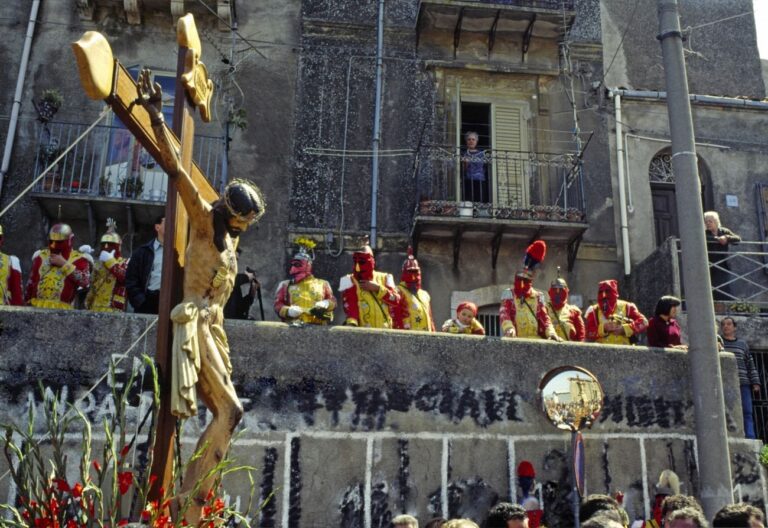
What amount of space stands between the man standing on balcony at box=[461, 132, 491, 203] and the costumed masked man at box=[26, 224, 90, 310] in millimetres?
5993

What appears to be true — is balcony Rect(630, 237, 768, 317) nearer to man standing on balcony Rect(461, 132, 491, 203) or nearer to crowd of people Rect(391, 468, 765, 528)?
man standing on balcony Rect(461, 132, 491, 203)

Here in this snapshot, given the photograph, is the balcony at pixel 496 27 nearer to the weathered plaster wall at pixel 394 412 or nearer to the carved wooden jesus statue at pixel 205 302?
the weathered plaster wall at pixel 394 412

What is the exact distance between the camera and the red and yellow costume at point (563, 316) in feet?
31.7

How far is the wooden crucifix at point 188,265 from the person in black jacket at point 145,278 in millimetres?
4085

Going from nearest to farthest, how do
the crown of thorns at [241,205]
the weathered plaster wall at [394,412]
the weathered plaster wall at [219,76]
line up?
the crown of thorns at [241,205] < the weathered plaster wall at [394,412] < the weathered plaster wall at [219,76]

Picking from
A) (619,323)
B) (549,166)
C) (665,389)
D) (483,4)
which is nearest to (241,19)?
(483,4)

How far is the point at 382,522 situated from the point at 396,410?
0.97 metres

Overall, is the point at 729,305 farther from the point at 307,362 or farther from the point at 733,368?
the point at 307,362

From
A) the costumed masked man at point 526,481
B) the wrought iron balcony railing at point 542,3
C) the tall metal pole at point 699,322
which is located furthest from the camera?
the wrought iron balcony railing at point 542,3

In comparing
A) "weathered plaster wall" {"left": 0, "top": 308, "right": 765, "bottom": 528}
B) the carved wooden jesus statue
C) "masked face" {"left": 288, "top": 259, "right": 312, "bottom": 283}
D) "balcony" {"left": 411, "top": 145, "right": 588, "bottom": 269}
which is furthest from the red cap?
"balcony" {"left": 411, "top": 145, "right": 588, "bottom": 269}

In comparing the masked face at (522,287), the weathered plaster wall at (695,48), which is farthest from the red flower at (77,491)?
the weathered plaster wall at (695,48)

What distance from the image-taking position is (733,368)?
358 inches

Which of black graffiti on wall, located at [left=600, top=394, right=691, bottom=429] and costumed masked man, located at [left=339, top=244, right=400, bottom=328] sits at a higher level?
costumed masked man, located at [left=339, top=244, right=400, bottom=328]

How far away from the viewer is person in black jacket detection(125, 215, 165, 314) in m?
8.84
